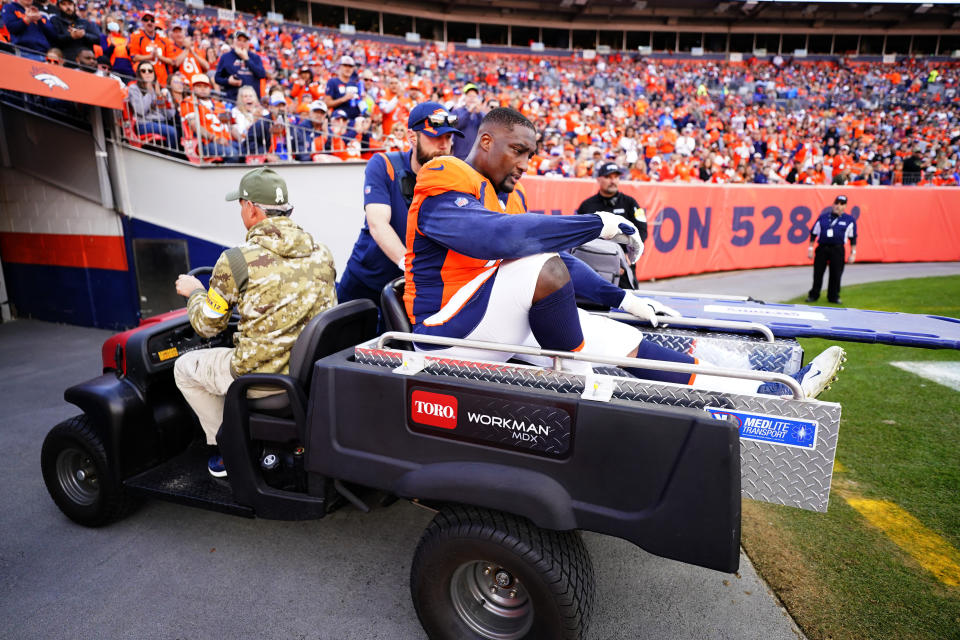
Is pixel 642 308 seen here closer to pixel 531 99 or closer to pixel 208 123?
pixel 208 123

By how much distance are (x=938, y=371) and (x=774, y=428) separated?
496cm

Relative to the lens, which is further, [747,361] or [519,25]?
[519,25]

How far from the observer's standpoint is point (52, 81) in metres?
6.05

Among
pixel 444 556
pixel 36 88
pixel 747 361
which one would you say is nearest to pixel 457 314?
pixel 444 556

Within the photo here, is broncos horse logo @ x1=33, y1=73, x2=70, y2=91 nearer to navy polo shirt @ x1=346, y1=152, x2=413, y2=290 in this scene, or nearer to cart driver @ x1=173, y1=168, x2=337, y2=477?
navy polo shirt @ x1=346, y1=152, x2=413, y2=290

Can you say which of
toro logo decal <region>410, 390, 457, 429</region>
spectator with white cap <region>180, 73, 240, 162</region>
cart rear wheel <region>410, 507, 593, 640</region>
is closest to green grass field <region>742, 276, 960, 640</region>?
cart rear wheel <region>410, 507, 593, 640</region>

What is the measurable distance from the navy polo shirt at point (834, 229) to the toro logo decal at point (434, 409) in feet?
29.8

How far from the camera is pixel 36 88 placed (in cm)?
585

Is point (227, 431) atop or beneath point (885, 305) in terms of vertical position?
atop

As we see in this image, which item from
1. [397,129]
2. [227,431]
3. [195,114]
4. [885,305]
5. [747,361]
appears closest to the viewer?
[227,431]

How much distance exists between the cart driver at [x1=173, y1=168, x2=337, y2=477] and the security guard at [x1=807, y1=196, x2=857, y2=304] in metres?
8.87

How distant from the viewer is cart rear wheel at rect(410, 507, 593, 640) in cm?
185

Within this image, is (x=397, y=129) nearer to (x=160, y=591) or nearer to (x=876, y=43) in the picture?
(x=160, y=591)

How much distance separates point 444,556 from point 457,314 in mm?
904
